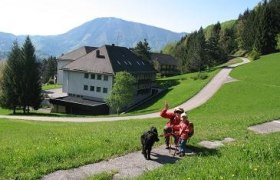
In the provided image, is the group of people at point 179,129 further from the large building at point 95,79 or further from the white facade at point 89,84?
the white facade at point 89,84

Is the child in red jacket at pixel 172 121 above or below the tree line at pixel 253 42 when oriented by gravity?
below

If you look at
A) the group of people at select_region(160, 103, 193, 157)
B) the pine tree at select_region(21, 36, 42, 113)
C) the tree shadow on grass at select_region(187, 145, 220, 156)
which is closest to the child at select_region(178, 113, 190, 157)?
the group of people at select_region(160, 103, 193, 157)

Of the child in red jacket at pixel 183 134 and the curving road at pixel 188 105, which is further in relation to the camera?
the curving road at pixel 188 105

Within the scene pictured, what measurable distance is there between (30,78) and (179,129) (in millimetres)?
54009

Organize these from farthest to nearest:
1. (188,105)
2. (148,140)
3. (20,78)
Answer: (20,78) < (188,105) < (148,140)

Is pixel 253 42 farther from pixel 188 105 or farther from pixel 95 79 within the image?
pixel 188 105

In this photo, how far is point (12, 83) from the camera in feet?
211

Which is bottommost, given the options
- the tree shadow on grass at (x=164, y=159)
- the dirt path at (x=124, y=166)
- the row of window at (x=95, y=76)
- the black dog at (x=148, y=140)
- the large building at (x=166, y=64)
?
the dirt path at (x=124, y=166)

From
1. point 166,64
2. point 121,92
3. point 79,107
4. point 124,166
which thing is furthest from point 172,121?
point 166,64

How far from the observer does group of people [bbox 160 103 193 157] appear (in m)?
14.2

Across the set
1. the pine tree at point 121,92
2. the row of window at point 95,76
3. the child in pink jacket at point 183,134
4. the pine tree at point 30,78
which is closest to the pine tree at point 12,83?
the pine tree at point 30,78

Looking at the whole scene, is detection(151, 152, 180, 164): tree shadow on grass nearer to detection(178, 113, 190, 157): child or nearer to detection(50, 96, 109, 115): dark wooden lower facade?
detection(178, 113, 190, 157): child

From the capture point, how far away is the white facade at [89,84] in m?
74.6

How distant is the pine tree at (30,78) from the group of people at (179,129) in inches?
2070
